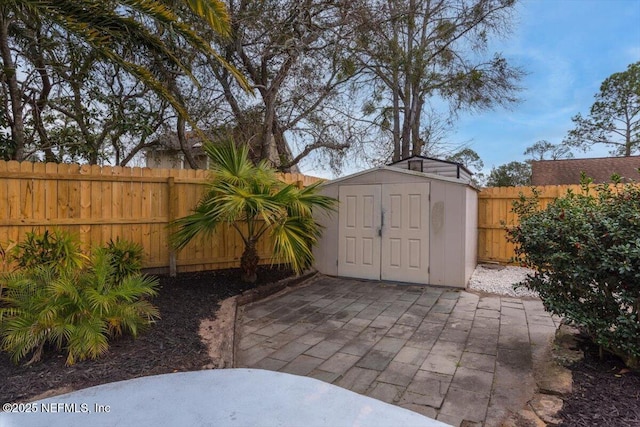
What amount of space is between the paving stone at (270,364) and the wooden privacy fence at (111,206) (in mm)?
3316

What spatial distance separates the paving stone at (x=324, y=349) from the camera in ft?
10.2

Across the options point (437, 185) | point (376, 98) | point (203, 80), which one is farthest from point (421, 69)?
point (203, 80)

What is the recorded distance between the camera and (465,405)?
89.3 inches

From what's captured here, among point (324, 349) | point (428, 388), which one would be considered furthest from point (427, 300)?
point (428, 388)

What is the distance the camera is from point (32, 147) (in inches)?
266

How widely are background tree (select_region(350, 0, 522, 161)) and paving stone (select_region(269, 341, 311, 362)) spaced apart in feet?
25.5

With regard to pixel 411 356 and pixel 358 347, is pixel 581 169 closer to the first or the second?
pixel 411 356

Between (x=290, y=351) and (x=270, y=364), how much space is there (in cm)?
31

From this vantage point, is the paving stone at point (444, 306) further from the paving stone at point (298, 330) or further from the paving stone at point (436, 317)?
the paving stone at point (298, 330)

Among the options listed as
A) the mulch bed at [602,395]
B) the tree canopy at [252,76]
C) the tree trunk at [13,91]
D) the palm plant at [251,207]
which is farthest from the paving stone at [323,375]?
the tree trunk at [13,91]

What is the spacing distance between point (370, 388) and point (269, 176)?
3.40m

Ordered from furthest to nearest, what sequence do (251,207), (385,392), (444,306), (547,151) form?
(547,151) < (444,306) < (251,207) < (385,392)

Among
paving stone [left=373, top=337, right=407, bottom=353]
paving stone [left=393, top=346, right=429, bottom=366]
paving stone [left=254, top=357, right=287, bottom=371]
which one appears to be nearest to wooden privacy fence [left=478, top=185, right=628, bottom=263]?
paving stone [left=373, top=337, right=407, bottom=353]

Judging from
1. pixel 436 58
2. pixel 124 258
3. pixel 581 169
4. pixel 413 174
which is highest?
pixel 436 58
